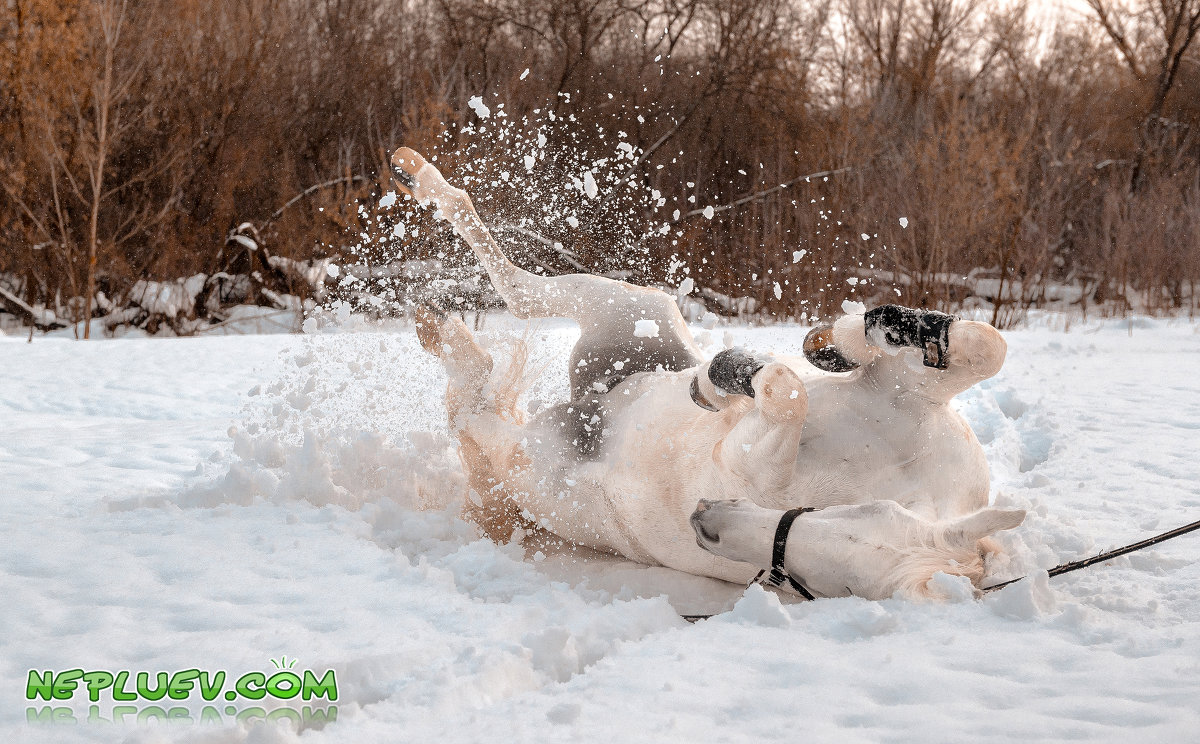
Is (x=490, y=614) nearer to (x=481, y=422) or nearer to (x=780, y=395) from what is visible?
(x=780, y=395)

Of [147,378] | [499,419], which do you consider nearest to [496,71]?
[147,378]

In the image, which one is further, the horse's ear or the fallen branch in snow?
the fallen branch in snow

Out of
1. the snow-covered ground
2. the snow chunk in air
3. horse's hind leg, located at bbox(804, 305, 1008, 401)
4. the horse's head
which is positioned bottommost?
the snow-covered ground

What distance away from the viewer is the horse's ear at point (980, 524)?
189 cm

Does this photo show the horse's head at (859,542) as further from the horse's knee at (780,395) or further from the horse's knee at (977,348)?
the horse's knee at (977,348)

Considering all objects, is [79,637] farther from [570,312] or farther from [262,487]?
[570,312]

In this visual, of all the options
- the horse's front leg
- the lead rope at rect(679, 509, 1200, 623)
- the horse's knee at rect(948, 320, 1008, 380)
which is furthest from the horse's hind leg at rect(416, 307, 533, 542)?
the horse's knee at rect(948, 320, 1008, 380)

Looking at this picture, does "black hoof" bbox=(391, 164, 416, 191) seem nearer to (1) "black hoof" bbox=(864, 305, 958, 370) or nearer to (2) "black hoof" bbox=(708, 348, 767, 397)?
(2) "black hoof" bbox=(708, 348, 767, 397)

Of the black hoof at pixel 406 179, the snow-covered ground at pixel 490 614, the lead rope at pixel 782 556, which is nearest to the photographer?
the snow-covered ground at pixel 490 614

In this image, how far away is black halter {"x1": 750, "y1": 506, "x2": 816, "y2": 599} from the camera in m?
2.01

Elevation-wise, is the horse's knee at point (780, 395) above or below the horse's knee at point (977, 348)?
below

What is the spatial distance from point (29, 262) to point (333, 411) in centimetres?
943

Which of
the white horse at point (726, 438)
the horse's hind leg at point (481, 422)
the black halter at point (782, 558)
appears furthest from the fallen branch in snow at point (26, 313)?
the black halter at point (782, 558)

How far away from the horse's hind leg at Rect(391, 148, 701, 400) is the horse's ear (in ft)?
4.04
